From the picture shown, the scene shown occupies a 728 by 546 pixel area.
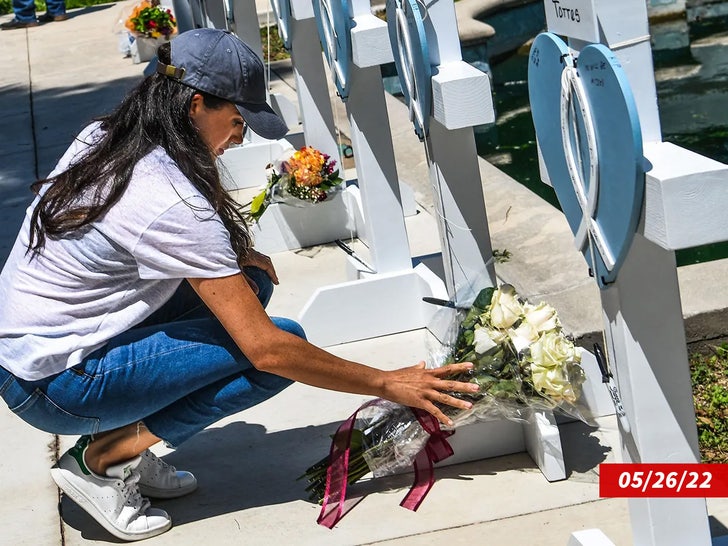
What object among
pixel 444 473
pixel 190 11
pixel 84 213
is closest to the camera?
pixel 84 213

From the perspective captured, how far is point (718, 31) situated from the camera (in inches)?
413

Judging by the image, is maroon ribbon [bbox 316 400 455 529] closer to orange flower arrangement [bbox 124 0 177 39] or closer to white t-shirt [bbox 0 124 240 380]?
white t-shirt [bbox 0 124 240 380]

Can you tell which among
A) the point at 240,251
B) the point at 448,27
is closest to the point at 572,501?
the point at 240,251

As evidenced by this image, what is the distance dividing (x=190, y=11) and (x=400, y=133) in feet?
7.17

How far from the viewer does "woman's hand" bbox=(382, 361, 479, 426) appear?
2699mm

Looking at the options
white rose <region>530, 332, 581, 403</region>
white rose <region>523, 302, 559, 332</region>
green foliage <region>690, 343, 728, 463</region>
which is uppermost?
white rose <region>523, 302, 559, 332</region>

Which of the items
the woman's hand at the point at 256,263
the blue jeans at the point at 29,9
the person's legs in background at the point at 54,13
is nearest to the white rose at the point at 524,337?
the woman's hand at the point at 256,263

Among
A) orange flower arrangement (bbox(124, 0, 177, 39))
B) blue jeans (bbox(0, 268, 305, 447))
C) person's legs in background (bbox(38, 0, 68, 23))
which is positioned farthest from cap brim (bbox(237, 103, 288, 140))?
person's legs in background (bbox(38, 0, 68, 23))

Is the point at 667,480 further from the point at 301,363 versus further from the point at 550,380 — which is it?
the point at 301,363

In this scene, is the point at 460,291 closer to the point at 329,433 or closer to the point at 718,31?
the point at 329,433

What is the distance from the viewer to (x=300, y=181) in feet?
16.3

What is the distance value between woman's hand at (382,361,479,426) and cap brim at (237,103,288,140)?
0.65 meters

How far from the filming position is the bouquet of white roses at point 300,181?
16.4ft

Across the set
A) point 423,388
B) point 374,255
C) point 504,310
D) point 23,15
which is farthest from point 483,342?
Result: point 23,15
